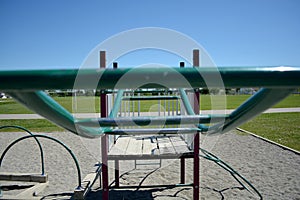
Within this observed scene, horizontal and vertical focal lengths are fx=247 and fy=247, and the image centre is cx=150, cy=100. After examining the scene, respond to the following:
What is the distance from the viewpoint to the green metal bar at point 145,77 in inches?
17.7

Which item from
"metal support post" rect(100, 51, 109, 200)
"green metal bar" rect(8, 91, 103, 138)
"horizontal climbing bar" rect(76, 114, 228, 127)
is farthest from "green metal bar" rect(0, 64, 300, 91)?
"metal support post" rect(100, 51, 109, 200)

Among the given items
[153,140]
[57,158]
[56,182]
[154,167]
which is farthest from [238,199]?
[57,158]

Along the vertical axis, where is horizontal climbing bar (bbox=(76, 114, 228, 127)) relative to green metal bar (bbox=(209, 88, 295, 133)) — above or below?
below

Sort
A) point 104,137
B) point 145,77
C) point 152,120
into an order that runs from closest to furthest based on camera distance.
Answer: point 145,77
point 152,120
point 104,137

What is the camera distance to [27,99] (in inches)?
21.4

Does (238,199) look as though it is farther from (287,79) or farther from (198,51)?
(287,79)

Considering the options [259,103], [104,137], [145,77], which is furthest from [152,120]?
[104,137]

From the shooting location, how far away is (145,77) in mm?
453

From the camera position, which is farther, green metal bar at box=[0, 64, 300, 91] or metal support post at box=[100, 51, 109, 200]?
metal support post at box=[100, 51, 109, 200]

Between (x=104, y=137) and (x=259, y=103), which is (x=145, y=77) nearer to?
(x=259, y=103)

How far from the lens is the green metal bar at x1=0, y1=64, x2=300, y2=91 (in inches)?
17.7

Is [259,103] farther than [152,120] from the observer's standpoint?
No

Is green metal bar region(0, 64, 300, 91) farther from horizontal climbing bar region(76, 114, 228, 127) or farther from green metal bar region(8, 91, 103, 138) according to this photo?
horizontal climbing bar region(76, 114, 228, 127)

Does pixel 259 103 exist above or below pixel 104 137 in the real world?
above
